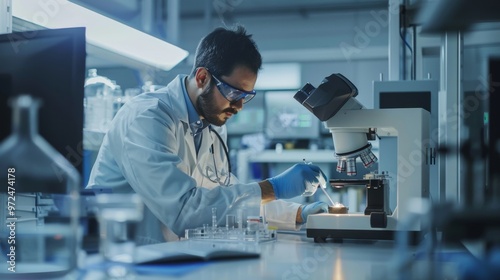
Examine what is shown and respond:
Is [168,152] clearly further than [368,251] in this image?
Yes

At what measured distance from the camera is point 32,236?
63.1 inches

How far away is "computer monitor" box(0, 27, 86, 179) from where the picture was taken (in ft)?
5.52

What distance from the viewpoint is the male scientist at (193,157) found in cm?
219

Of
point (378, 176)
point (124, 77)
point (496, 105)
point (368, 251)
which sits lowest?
point (368, 251)

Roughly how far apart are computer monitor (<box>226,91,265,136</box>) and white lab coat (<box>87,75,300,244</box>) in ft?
14.5

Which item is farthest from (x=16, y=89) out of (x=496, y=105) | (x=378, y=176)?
(x=496, y=105)

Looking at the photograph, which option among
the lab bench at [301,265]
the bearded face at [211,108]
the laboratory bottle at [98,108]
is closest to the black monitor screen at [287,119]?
the laboratory bottle at [98,108]

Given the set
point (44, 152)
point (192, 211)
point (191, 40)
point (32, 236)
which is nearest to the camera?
point (44, 152)

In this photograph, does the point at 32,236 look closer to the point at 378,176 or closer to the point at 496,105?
the point at 378,176

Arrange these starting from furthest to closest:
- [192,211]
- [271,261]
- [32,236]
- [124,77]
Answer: [124,77] < [192,211] < [32,236] < [271,261]

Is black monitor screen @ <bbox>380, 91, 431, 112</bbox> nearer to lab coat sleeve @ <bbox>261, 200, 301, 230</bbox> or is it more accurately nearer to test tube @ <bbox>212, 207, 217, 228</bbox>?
lab coat sleeve @ <bbox>261, 200, 301, 230</bbox>

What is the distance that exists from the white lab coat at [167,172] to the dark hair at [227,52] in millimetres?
175

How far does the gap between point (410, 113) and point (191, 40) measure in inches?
224

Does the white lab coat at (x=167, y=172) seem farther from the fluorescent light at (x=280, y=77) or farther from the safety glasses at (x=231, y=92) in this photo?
the fluorescent light at (x=280, y=77)
